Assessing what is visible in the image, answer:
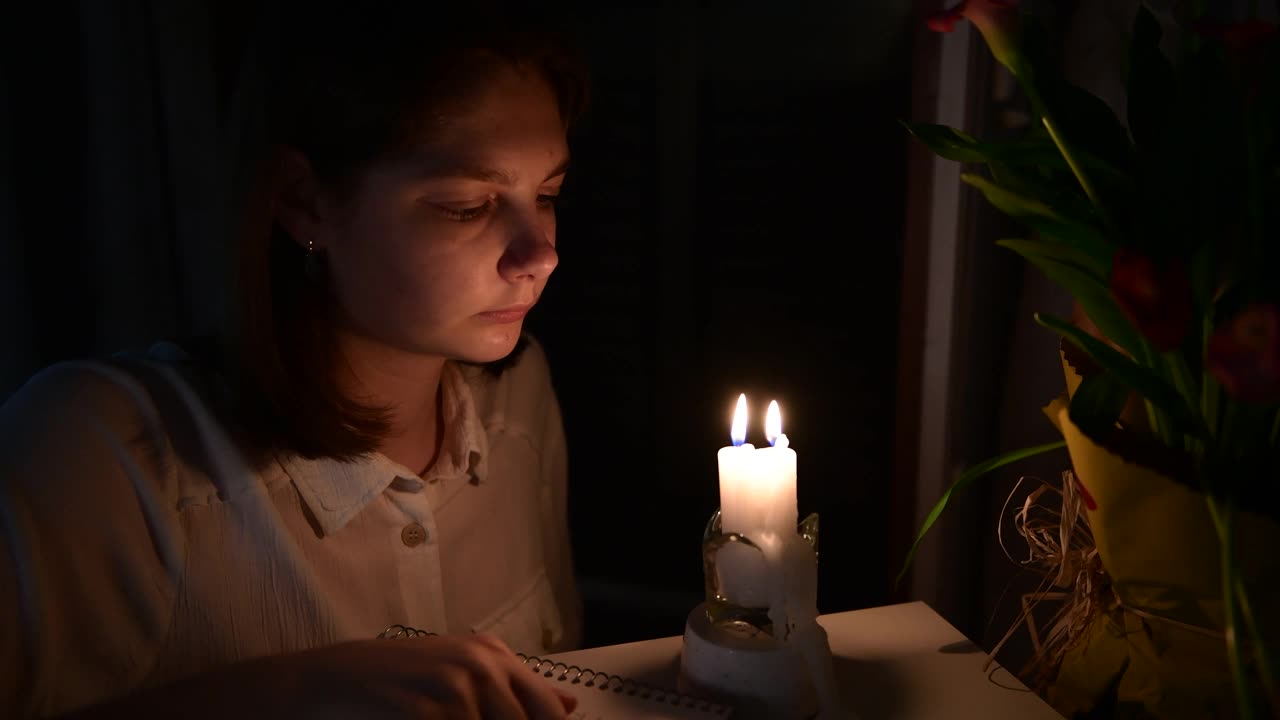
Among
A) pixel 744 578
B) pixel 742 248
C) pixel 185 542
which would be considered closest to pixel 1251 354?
pixel 744 578

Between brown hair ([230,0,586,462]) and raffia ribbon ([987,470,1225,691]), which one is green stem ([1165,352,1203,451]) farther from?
brown hair ([230,0,586,462])

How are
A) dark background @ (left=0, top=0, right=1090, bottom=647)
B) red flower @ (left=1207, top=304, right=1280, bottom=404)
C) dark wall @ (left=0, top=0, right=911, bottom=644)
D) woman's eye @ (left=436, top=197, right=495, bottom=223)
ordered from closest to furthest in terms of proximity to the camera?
red flower @ (left=1207, top=304, right=1280, bottom=404) < woman's eye @ (left=436, top=197, right=495, bottom=223) < dark background @ (left=0, top=0, right=1090, bottom=647) < dark wall @ (left=0, top=0, right=911, bottom=644)

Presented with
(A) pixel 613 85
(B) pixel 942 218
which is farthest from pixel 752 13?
(B) pixel 942 218

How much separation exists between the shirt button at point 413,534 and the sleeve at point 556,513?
0.89 ft

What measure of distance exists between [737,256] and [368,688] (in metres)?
1.13

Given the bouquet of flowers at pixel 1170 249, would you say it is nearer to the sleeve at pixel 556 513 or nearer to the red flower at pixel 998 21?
the red flower at pixel 998 21

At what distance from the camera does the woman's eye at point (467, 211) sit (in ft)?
2.66

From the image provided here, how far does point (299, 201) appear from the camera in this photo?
854mm

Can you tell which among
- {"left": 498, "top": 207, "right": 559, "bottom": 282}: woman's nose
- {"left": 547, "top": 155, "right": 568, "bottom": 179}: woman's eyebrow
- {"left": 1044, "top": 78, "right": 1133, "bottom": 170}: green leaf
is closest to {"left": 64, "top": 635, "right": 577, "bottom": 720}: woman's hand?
{"left": 498, "top": 207, "right": 559, "bottom": 282}: woman's nose

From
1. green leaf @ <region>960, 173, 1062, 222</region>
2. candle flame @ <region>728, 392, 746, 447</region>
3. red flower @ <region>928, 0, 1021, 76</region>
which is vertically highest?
red flower @ <region>928, 0, 1021, 76</region>

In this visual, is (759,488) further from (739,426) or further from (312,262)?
(312,262)

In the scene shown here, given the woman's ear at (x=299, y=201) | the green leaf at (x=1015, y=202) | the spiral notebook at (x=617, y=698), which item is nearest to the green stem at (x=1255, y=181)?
the green leaf at (x=1015, y=202)

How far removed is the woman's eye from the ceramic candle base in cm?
41

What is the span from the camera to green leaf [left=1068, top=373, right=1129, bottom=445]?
64 centimetres
